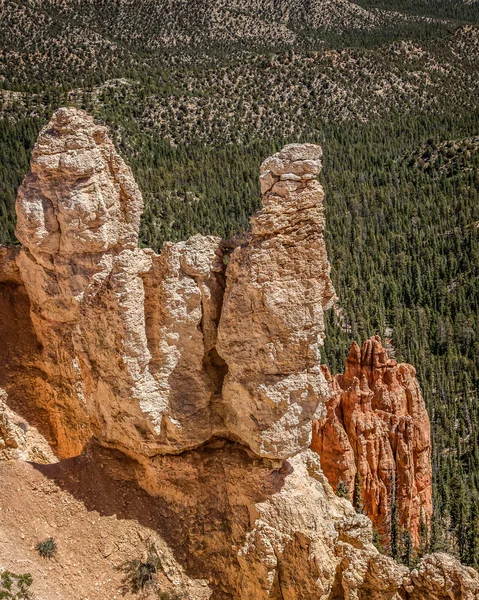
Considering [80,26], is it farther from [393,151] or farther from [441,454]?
[441,454]

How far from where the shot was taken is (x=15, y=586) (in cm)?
938

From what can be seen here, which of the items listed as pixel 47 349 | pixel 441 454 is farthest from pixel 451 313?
pixel 47 349

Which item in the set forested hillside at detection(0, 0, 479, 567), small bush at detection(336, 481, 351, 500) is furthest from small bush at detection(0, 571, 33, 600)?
forested hillside at detection(0, 0, 479, 567)

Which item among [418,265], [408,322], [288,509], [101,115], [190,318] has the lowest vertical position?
[288,509]

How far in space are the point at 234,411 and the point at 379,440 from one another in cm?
1368

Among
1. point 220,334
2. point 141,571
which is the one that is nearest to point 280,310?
point 220,334

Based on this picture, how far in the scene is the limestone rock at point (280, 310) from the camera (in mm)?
9758

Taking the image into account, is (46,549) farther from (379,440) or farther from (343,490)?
(379,440)

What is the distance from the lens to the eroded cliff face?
390 inches

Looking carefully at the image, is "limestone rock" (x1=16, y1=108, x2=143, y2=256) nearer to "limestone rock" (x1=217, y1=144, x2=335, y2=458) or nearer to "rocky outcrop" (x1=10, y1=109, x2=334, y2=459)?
"rocky outcrop" (x1=10, y1=109, x2=334, y2=459)

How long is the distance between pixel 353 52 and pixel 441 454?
3016 inches

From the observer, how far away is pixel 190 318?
412 inches

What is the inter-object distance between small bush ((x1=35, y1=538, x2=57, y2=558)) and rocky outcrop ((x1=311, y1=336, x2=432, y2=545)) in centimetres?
1325

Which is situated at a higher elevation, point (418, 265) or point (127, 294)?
point (418, 265)
